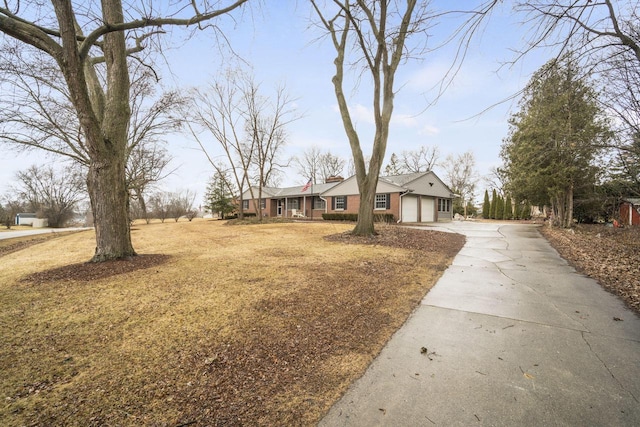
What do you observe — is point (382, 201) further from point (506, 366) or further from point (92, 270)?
point (506, 366)

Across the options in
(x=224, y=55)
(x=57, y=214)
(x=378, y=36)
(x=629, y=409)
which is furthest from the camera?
(x=57, y=214)

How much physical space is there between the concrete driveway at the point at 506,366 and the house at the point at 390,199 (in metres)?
17.3

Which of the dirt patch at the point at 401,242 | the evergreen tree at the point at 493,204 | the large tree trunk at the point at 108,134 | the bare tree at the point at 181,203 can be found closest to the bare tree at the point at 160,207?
the bare tree at the point at 181,203

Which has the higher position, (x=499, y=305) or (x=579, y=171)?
(x=579, y=171)

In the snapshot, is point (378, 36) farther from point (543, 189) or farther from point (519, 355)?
point (543, 189)

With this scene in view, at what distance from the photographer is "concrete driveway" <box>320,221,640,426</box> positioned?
177 centimetres

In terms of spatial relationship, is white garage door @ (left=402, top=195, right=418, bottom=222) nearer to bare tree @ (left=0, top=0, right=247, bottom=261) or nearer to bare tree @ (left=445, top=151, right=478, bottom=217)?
bare tree @ (left=0, top=0, right=247, bottom=261)

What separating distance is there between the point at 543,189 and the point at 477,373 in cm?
1716

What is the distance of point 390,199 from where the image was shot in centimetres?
2134

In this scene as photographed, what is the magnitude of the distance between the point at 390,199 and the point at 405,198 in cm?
119

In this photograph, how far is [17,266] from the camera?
5.65 m

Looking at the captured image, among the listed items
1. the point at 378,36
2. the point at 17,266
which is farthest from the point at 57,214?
the point at 378,36

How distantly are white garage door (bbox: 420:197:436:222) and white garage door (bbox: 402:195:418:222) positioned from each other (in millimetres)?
1020

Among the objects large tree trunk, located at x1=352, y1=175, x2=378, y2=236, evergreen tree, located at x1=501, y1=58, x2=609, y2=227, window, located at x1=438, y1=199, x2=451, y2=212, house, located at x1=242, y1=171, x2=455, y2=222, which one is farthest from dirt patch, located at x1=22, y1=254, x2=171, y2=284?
window, located at x1=438, y1=199, x2=451, y2=212
